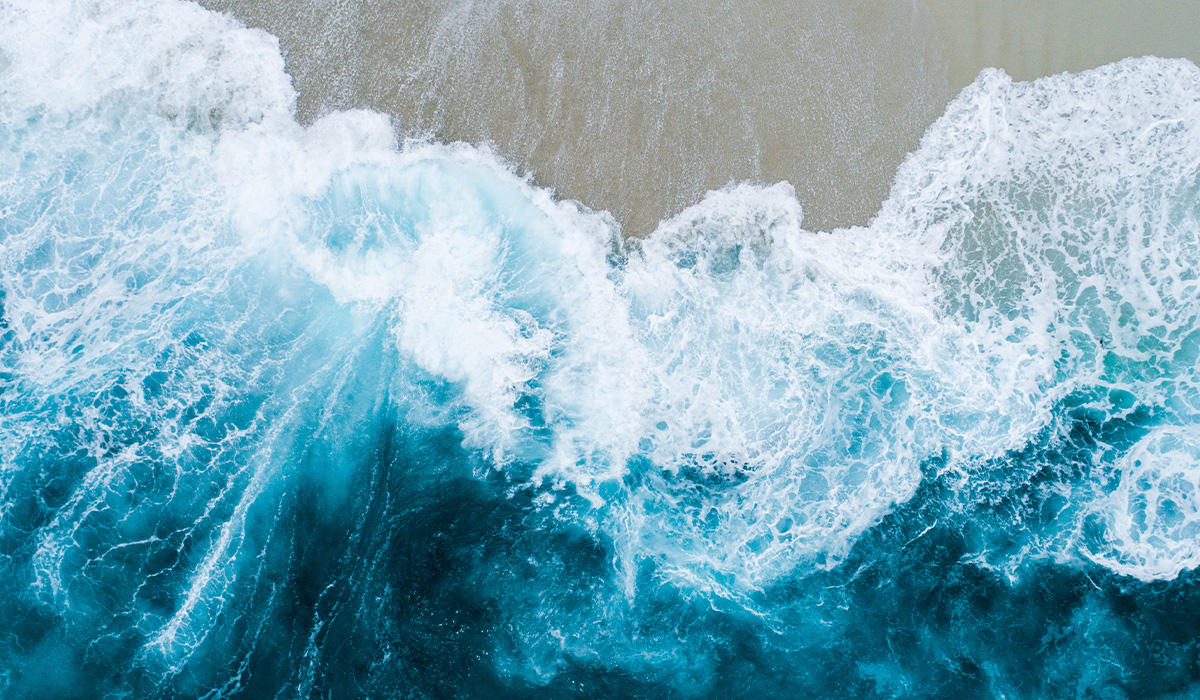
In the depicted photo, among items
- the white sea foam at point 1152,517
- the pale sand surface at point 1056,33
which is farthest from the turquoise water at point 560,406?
the pale sand surface at point 1056,33

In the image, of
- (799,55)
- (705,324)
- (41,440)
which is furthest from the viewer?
(799,55)

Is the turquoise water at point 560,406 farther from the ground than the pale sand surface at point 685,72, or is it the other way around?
the pale sand surface at point 685,72

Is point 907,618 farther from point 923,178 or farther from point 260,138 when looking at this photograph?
point 260,138

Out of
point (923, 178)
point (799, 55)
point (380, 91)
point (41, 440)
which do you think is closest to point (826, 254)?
point (923, 178)

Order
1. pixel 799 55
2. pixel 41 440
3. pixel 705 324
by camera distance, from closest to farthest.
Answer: pixel 41 440 < pixel 705 324 < pixel 799 55

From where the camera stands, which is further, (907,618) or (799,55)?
(799,55)

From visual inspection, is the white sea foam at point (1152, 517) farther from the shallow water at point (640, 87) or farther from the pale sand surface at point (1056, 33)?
the pale sand surface at point (1056, 33)

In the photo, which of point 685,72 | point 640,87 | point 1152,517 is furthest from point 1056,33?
point 1152,517
